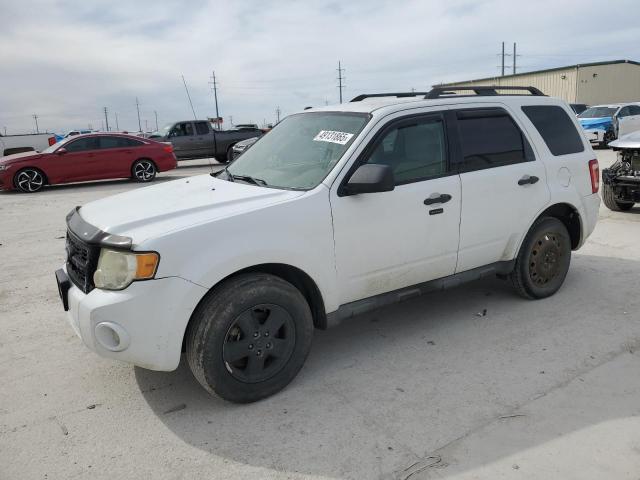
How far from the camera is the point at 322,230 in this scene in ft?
11.0

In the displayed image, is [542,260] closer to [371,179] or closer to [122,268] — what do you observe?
[371,179]

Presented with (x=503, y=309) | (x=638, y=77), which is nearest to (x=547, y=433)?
(x=503, y=309)

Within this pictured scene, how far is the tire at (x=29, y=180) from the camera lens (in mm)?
13422

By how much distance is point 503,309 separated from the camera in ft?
15.2

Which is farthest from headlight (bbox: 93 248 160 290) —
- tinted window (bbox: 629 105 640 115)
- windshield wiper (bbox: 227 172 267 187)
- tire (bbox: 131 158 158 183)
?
tinted window (bbox: 629 105 640 115)

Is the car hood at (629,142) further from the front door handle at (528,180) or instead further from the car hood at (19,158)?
the car hood at (19,158)

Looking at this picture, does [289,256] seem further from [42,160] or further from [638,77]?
[638,77]

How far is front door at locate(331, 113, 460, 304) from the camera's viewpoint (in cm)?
350

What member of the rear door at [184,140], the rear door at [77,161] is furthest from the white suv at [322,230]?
the rear door at [184,140]

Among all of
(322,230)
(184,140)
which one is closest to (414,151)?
(322,230)

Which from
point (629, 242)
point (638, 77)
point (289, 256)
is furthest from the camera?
point (638, 77)

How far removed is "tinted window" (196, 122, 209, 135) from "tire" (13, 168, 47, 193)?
697cm

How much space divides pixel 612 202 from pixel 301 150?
21.2ft

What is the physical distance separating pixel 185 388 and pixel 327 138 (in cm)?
196
